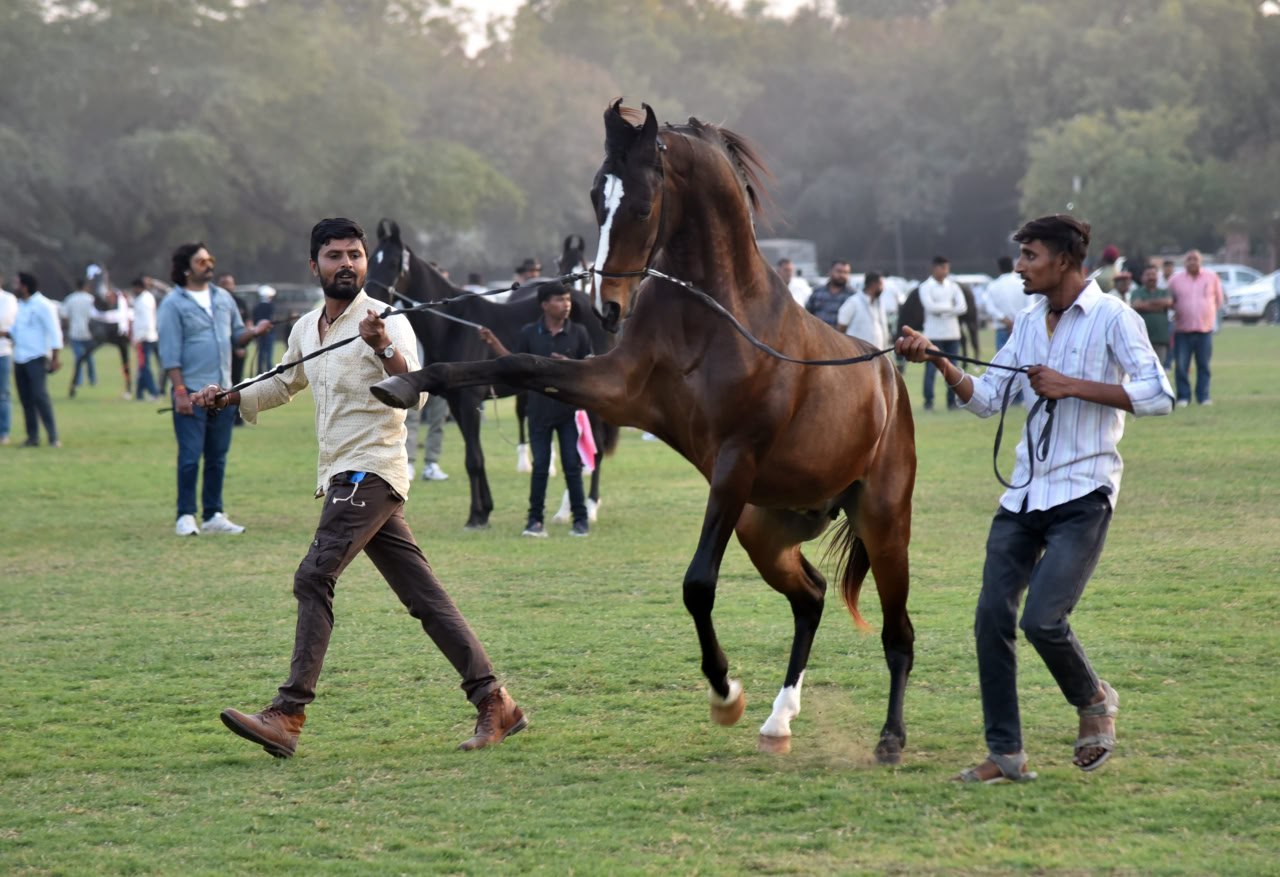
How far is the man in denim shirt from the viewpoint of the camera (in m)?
11.8

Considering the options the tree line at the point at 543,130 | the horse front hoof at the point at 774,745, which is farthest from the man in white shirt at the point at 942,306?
the tree line at the point at 543,130

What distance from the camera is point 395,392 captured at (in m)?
5.39

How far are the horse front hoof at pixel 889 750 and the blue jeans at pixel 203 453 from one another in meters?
7.26

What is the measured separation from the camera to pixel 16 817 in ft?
17.4

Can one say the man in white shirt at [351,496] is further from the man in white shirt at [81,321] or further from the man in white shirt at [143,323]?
the man in white shirt at [81,321]

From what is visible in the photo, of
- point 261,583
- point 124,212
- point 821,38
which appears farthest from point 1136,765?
point 821,38

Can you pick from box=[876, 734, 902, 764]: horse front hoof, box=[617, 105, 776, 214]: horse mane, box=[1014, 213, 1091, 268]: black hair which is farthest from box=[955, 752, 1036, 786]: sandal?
box=[617, 105, 776, 214]: horse mane

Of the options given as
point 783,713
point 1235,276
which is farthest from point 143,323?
point 1235,276

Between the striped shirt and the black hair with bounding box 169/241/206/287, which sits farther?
the black hair with bounding box 169/241/206/287

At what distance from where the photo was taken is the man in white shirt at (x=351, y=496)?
599cm

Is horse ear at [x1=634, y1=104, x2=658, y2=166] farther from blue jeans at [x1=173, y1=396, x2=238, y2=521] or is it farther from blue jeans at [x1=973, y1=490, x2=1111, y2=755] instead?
blue jeans at [x1=173, y1=396, x2=238, y2=521]

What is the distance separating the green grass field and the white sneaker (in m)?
0.13

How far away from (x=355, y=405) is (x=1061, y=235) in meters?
2.66

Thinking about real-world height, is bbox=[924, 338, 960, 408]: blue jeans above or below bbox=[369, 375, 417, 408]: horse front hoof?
below
